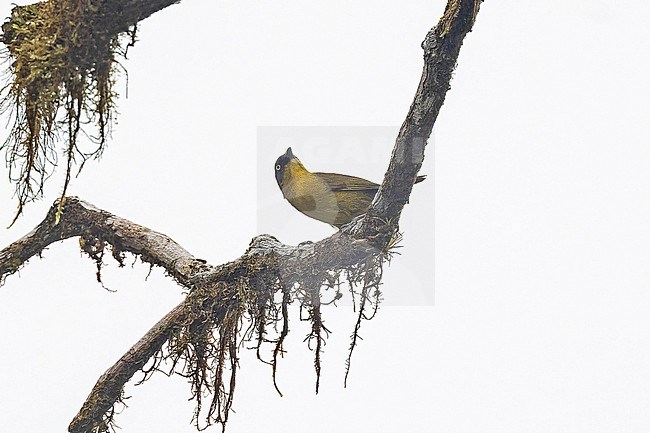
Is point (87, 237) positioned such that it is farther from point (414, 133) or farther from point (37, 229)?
point (414, 133)

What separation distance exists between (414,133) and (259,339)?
66cm

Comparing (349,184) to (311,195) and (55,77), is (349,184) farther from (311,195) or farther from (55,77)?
(55,77)

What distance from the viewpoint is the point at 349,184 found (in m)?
1.77

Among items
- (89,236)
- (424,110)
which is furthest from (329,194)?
(89,236)

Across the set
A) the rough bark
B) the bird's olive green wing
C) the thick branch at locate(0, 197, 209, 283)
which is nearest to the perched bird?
the bird's olive green wing

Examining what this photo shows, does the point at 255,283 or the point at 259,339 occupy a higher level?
the point at 255,283

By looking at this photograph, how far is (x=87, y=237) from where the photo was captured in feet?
6.97

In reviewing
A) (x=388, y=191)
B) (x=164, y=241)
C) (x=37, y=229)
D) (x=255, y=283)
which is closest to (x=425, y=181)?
(x=388, y=191)

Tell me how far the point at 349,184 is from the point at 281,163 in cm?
18

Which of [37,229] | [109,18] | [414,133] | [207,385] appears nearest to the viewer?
[109,18]

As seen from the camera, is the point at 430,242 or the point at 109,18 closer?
the point at 109,18

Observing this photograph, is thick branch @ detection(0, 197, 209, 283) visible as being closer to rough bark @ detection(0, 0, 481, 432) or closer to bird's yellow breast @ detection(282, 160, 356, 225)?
rough bark @ detection(0, 0, 481, 432)

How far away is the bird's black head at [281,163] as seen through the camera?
1.83 meters

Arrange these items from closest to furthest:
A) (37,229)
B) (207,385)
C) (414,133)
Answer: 1. (414,133)
2. (207,385)
3. (37,229)
